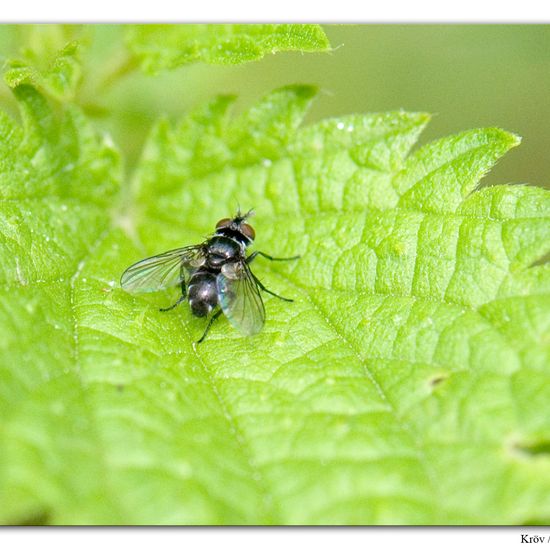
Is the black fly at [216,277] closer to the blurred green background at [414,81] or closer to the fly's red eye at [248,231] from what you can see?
the fly's red eye at [248,231]

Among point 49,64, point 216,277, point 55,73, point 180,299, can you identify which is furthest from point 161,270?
point 49,64

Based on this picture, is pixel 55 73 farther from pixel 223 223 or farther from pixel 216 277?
pixel 216 277

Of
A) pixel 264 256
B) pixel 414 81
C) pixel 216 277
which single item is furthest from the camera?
pixel 414 81

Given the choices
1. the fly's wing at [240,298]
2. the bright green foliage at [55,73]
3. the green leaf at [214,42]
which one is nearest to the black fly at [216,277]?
the fly's wing at [240,298]

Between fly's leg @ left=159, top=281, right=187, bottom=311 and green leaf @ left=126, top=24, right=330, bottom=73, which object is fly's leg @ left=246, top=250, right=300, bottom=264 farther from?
green leaf @ left=126, top=24, right=330, bottom=73

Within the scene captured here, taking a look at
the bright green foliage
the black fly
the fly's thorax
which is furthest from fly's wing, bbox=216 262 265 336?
the bright green foliage

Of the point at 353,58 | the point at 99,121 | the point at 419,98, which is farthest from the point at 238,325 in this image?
the point at 353,58

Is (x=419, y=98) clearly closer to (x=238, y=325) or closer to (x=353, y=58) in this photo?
(x=353, y=58)
